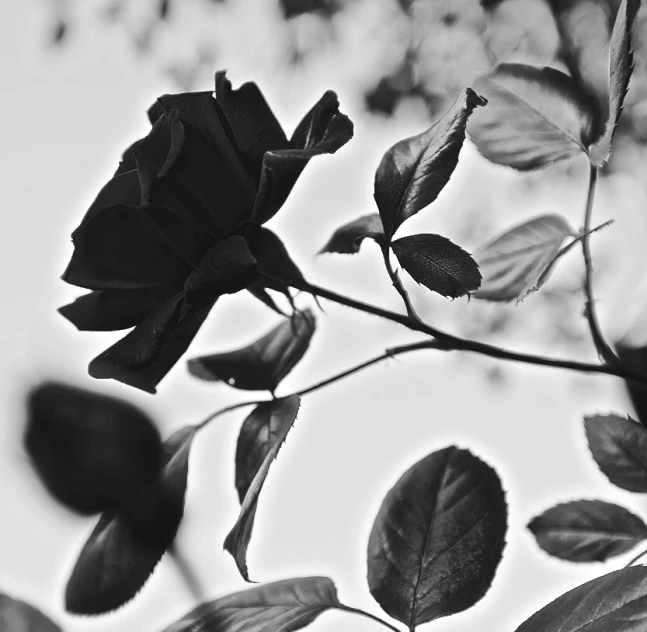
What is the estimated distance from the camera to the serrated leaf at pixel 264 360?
0.78 feet

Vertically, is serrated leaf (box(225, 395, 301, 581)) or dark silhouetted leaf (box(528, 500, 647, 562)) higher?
serrated leaf (box(225, 395, 301, 581))

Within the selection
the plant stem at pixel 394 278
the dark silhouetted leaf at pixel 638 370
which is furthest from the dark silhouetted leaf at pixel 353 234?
the dark silhouetted leaf at pixel 638 370

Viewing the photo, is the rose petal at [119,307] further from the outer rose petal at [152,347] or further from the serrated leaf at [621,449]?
the serrated leaf at [621,449]

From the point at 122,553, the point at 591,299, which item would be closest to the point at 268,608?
the point at 122,553

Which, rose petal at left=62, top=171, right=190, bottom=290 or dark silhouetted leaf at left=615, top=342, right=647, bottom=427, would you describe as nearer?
rose petal at left=62, top=171, right=190, bottom=290

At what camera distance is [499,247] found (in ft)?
0.86

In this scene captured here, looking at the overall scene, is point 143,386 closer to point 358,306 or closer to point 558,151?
point 358,306

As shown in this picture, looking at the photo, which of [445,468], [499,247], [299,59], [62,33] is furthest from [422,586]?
[62,33]

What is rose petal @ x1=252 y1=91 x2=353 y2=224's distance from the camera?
0.50ft

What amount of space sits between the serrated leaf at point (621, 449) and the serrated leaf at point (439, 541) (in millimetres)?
49

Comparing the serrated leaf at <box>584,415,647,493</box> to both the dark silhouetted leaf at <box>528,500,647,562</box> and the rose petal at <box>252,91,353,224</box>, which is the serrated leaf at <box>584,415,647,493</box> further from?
A: the rose petal at <box>252,91,353,224</box>

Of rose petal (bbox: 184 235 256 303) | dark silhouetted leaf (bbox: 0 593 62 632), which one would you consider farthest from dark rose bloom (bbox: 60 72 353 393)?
dark silhouetted leaf (bbox: 0 593 62 632)

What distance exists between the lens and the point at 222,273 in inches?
5.9

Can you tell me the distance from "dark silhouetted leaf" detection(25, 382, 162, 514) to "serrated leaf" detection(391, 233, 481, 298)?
0.11 meters
